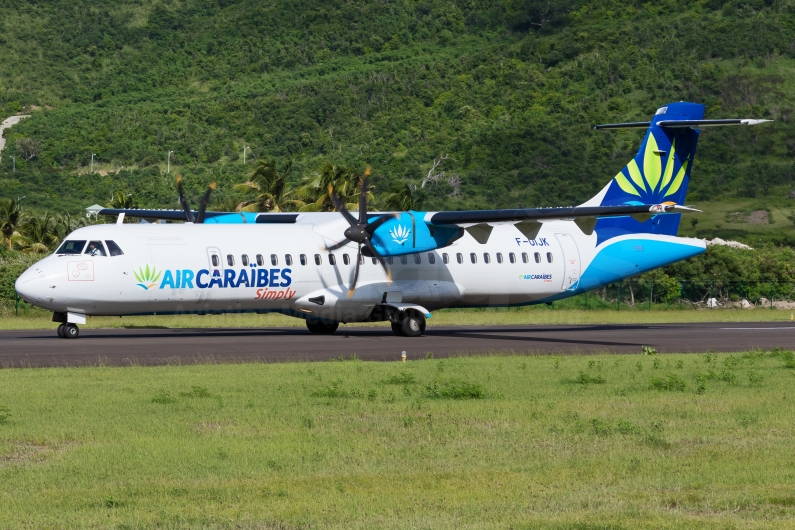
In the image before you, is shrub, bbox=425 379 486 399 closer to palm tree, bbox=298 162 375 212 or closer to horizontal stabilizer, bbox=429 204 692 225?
horizontal stabilizer, bbox=429 204 692 225

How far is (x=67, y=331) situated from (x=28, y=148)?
337 ft

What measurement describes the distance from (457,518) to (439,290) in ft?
71.2

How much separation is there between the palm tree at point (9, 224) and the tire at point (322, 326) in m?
45.1

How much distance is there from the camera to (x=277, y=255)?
27703 millimetres

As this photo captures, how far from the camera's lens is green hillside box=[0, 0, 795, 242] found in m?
109

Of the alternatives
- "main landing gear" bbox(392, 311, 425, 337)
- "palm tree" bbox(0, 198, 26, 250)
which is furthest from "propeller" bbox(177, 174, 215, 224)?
"palm tree" bbox(0, 198, 26, 250)

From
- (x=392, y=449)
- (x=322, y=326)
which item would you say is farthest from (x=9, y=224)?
(x=392, y=449)

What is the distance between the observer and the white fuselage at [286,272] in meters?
25.4

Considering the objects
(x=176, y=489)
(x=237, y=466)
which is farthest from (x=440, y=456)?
(x=176, y=489)

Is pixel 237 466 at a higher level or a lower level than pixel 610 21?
lower

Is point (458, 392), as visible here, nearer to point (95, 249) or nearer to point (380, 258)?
point (95, 249)

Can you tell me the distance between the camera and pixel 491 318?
4188 centimetres

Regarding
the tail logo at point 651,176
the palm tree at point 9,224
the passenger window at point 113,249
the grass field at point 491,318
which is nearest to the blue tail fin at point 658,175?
the tail logo at point 651,176

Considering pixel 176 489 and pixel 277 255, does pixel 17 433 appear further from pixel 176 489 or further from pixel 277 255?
pixel 277 255
